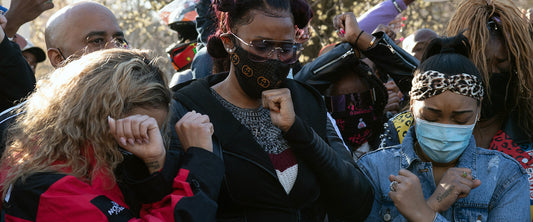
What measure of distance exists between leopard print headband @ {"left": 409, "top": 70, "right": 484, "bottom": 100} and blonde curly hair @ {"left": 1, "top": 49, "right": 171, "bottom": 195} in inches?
60.7

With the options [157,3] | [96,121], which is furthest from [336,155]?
[157,3]

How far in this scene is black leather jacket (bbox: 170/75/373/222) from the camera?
107 inches

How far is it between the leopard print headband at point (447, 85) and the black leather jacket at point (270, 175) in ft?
2.41

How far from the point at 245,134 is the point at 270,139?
6.2 inches

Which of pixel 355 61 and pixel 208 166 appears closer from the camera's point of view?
pixel 208 166

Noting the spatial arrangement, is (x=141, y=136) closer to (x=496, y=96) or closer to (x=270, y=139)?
(x=270, y=139)

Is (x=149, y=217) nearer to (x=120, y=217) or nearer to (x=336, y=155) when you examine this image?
(x=120, y=217)

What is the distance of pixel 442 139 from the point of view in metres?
3.31

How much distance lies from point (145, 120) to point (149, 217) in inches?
15.6

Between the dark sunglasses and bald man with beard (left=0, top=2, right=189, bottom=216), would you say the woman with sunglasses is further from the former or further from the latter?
the dark sunglasses

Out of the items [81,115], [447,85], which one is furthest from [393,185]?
[81,115]

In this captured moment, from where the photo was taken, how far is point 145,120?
8.03 feet

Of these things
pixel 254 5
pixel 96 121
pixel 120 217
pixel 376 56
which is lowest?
pixel 376 56

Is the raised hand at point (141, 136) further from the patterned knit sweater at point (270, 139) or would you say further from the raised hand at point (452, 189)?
the raised hand at point (452, 189)
